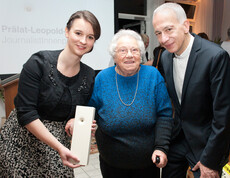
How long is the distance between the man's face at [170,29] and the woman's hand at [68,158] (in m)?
0.86

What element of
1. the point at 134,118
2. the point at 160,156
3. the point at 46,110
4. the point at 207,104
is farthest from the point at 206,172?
the point at 46,110

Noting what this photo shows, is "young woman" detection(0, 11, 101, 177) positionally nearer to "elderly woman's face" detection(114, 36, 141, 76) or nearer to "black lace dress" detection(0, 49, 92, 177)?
"black lace dress" detection(0, 49, 92, 177)

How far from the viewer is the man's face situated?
1.39m

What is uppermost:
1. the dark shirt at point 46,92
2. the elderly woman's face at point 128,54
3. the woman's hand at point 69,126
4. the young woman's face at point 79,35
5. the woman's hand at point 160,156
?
the young woman's face at point 79,35

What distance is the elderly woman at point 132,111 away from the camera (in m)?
1.47

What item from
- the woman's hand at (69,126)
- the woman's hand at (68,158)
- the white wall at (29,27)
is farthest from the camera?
the white wall at (29,27)

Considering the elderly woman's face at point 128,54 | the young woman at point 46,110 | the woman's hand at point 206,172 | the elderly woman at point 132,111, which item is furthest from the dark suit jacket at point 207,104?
the young woman at point 46,110

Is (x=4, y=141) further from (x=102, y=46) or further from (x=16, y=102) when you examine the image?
(x=102, y=46)

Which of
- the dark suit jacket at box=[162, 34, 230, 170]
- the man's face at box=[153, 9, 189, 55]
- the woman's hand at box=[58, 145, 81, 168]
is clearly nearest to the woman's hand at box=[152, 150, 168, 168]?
the dark suit jacket at box=[162, 34, 230, 170]

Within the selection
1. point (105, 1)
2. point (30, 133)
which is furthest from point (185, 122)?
point (105, 1)

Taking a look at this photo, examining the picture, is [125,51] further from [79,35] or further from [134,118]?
[134,118]

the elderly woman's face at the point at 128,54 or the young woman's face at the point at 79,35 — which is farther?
the elderly woman's face at the point at 128,54

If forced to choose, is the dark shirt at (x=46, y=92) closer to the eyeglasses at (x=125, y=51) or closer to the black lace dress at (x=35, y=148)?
the black lace dress at (x=35, y=148)

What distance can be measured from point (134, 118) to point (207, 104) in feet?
1.48
